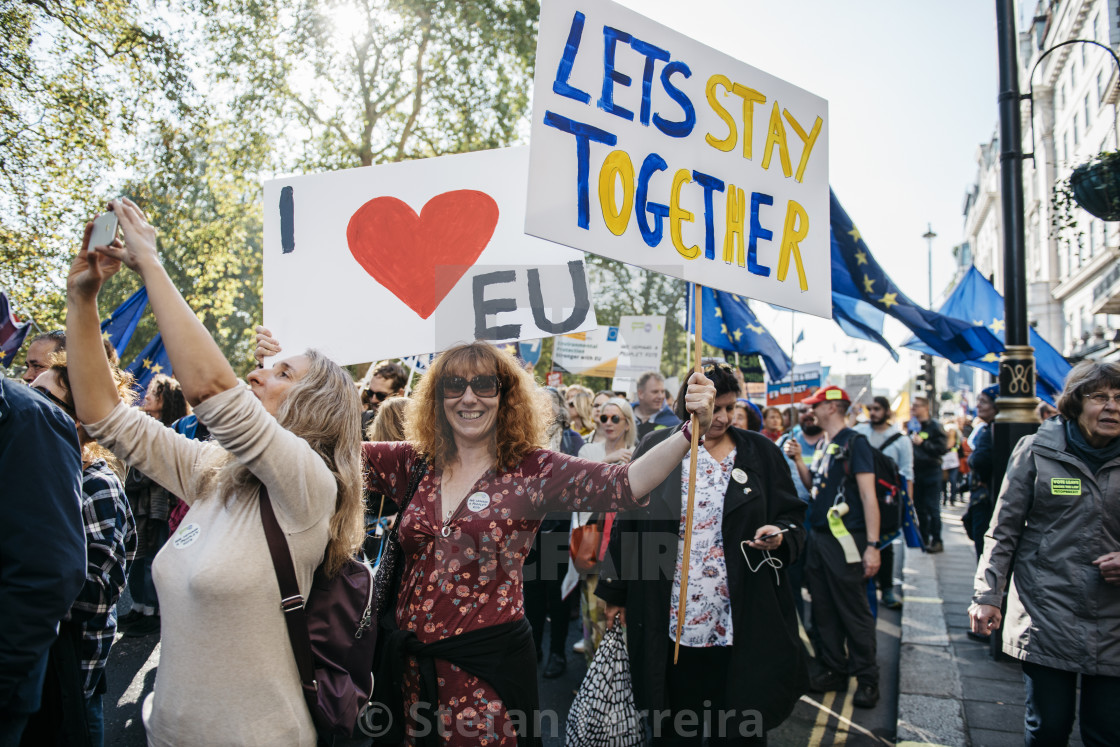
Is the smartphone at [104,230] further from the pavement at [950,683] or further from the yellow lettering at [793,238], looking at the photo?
Answer: the pavement at [950,683]

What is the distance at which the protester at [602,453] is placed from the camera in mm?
4844

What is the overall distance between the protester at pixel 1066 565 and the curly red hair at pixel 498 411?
6.52 ft

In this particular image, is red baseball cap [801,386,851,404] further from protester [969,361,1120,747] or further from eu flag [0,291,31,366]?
eu flag [0,291,31,366]

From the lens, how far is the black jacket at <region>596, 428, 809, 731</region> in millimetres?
3355

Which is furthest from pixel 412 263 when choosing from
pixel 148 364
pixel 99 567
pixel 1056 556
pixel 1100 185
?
pixel 148 364

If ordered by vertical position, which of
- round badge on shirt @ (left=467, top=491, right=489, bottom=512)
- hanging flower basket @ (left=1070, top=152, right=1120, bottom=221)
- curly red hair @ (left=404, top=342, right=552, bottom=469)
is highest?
hanging flower basket @ (left=1070, top=152, right=1120, bottom=221)

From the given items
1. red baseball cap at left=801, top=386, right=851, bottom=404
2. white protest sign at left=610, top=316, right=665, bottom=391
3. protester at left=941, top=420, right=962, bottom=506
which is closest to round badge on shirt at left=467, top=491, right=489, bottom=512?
red baseball cap at left=801, top=386, right=851, bottom=404

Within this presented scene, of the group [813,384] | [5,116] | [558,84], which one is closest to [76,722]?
[558,84]

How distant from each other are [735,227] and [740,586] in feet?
5.24

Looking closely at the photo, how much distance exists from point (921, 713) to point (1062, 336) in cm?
4134

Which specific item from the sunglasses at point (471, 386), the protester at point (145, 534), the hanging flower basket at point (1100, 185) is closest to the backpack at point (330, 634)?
the sunglasses at point (471, 386)

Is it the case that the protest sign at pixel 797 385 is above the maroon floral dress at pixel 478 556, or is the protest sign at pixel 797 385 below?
above

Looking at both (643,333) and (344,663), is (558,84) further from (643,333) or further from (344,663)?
(643,333)

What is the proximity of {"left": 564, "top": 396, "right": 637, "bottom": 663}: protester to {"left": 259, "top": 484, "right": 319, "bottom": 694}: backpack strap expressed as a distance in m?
2.92
